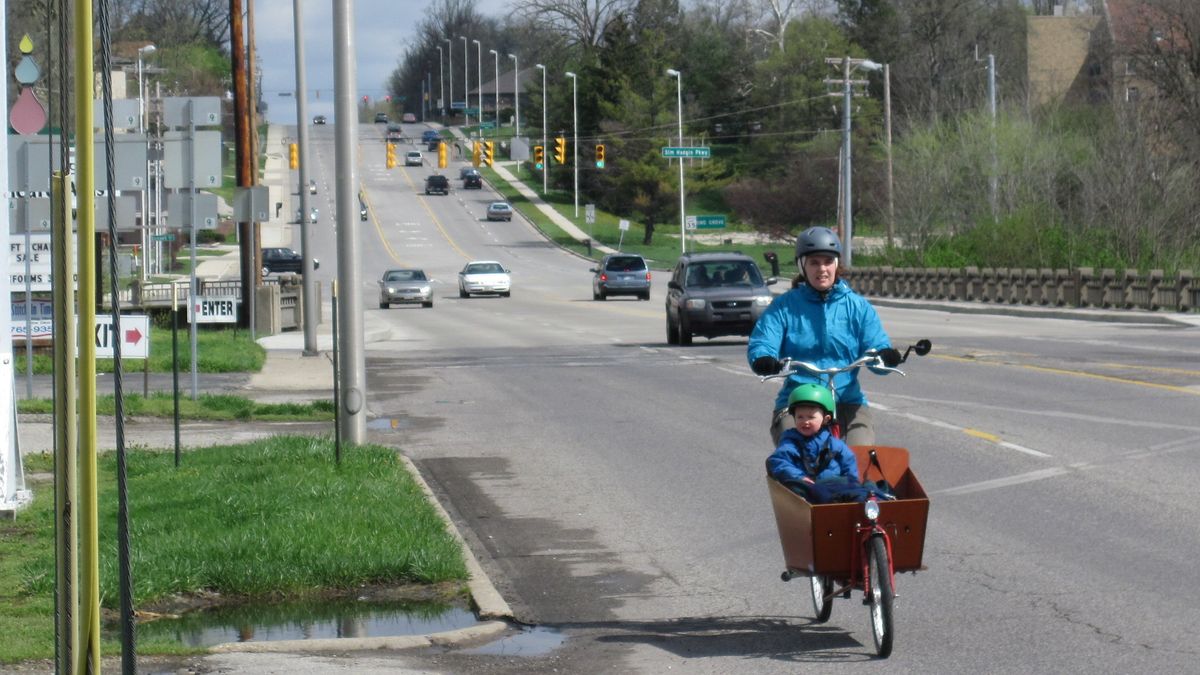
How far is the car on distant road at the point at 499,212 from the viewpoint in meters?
116

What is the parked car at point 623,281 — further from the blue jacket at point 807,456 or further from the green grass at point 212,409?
the blue jacket at point 807,456

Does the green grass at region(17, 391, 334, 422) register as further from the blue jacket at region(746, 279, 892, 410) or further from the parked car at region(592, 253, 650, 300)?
the parked car at region(592, 253, 650, 300)

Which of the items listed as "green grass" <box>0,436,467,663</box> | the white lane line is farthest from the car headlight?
the white lane line

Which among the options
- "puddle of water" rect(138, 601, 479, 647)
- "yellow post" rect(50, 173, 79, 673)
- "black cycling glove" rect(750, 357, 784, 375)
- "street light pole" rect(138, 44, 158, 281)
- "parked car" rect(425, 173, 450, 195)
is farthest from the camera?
"parked car" rect(425, 173, 450, 195)

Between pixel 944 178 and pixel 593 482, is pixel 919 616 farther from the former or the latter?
pixel 944 178

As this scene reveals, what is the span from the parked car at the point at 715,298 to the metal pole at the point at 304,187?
6.63 m

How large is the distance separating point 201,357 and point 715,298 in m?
9.17

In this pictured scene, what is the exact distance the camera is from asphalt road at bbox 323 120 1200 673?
7.87 m

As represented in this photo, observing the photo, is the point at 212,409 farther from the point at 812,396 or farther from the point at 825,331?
the point at 812,396

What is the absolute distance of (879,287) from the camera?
193ft

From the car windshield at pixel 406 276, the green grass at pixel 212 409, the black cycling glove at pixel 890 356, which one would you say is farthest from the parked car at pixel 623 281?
the black cycling glove at pixel 890 356

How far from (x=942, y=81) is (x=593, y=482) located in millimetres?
93337

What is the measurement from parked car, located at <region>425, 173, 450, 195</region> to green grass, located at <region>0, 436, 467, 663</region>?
379 ft

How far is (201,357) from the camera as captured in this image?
2778 centimetres
